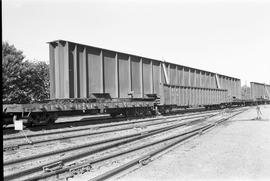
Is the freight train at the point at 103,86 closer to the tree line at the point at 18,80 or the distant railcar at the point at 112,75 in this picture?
the distant railcar at the point at 112,75

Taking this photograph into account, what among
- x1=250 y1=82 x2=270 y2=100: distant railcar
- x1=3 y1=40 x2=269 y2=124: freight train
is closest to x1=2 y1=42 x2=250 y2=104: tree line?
x1=3 y1=40 x2=269 y2=124: freight train

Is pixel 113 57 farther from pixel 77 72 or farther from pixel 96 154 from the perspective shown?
pixel 96 154

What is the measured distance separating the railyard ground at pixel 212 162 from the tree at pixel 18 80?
20.5 metres

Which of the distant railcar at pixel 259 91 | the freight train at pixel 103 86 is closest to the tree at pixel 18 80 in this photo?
the freight train at pixel 103 86

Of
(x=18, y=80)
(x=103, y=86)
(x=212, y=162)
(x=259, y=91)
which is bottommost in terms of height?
(x=212, y=162)

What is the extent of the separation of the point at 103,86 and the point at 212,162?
374 inches

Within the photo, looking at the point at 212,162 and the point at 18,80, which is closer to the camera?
the point at 212,162

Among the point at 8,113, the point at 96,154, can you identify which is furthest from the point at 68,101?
the point at 96,154

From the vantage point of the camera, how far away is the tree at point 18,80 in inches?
1067

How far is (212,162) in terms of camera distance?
6535 mm

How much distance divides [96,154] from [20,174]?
2.38 meters

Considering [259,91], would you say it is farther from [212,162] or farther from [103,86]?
[212,162]

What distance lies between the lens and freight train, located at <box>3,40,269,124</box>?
1234 centimetres

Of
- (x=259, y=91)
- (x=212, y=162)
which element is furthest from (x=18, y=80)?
(x=259, y=91)
